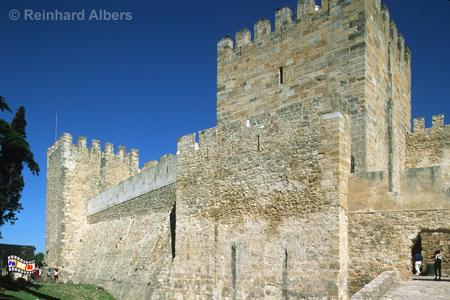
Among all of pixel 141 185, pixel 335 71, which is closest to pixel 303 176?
pixel 335 71

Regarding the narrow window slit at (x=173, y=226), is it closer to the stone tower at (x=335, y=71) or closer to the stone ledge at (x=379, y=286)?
the stone tower at (x=335, y=71)

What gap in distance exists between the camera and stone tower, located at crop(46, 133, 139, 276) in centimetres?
2773

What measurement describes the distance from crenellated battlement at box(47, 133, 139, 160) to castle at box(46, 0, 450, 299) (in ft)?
35.3

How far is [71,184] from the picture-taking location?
2812cm

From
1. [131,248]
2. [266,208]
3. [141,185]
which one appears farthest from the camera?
[141,185]

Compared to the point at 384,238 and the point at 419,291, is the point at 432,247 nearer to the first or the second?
the point at 384,238

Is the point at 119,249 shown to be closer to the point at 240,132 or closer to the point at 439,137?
the point at 240,132

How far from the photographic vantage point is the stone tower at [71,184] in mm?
27734

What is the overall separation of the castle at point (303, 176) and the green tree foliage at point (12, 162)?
4.68m

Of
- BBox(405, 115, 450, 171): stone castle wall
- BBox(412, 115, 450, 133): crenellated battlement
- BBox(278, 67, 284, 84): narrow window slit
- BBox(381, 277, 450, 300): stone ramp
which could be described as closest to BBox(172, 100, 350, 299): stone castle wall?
BBox(381, 277, 450, 300): stone ramp

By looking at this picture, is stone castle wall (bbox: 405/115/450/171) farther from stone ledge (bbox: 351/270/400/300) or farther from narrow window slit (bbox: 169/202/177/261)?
narrow window slit (bbox: 169/202/177/261)

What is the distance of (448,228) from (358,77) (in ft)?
14.7

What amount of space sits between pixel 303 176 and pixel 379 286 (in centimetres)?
298

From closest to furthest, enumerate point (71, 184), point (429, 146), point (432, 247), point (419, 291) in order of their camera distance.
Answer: point (419, 291), point (432, 247), point (429, 146), point (71, 184)
